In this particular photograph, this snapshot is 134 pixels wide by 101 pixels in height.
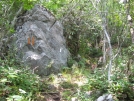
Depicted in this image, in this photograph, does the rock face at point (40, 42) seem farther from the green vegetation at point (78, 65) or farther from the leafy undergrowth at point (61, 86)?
the leafy undergrowth at point (61, 86)

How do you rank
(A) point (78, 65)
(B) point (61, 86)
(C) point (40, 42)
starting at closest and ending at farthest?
(B) point (61, 86) < (C) point (40, 42) < (A) point (78, 65)

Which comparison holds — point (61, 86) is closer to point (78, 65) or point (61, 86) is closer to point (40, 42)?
point (40, 42)

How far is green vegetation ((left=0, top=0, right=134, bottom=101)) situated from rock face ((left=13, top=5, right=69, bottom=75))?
451mm

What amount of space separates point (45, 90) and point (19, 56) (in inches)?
75.9

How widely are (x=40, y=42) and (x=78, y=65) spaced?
78.0 inches

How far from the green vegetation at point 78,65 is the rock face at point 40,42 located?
451mm

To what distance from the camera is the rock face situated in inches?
284

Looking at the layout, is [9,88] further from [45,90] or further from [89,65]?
[89,65]

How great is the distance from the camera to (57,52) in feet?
26.8

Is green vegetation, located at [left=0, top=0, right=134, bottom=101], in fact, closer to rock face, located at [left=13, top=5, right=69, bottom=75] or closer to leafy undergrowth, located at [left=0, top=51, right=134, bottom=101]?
leafy undergrowth, located at [left=0, top=51, right=134, bottom=101]

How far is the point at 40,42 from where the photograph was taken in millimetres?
7695

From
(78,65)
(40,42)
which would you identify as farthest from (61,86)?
(78,65)

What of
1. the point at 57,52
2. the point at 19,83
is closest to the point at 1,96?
the point at 19,83

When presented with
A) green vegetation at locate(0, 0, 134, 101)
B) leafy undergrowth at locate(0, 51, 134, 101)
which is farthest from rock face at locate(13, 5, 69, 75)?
leafy undergrowth at locate(0, 51, 134, 101)
